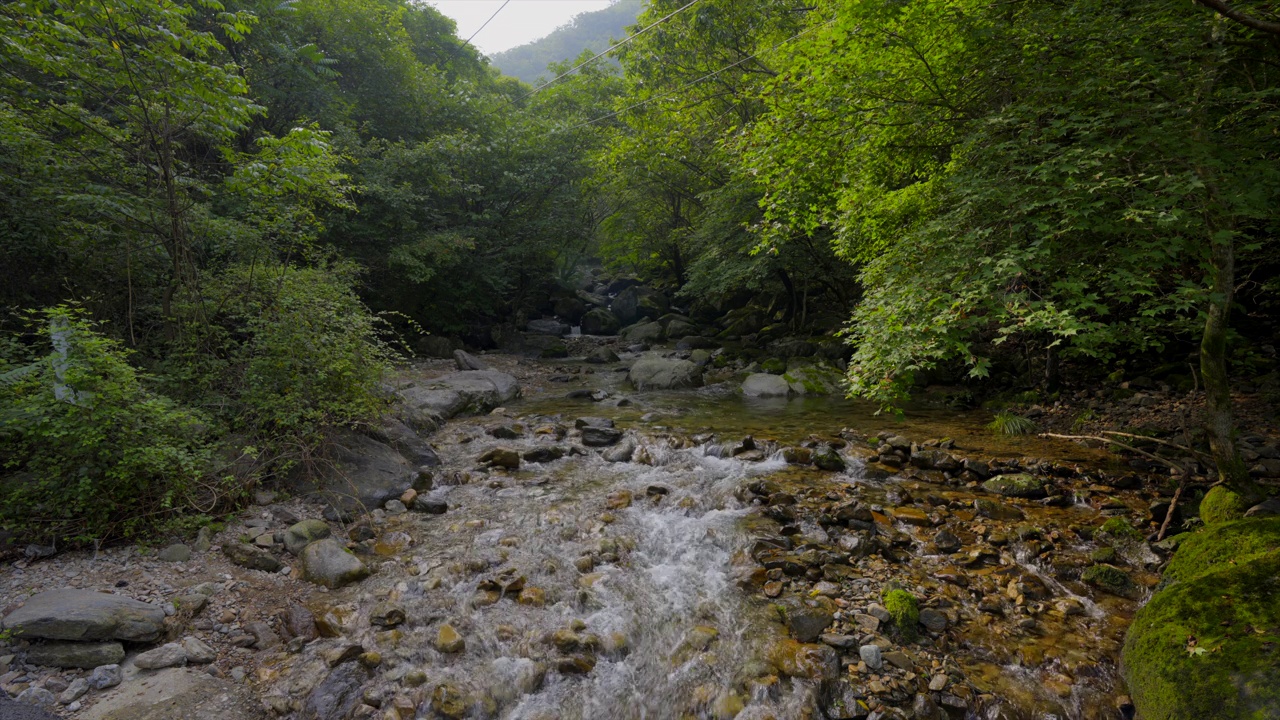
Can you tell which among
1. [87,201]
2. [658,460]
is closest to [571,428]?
[658,460]

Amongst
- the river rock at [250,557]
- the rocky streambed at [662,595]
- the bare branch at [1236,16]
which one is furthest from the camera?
the river rock at [250,557]

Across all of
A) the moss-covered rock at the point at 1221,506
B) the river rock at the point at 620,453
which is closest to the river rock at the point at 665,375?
the river rock at the point at 620,453

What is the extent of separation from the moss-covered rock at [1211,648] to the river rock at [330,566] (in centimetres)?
649

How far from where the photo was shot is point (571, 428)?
34.0 ft

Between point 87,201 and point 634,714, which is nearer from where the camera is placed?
point 634,714

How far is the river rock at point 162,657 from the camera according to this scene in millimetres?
3543

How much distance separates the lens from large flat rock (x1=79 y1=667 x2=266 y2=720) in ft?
10.3

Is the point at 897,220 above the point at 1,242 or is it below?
below

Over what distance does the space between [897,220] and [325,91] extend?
52.3 feet

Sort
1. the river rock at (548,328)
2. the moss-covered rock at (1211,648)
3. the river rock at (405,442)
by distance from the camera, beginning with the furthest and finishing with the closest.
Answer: the river rock at (548,328) < the river rock at (405,442) < the moss-covered rock at (1211,648)

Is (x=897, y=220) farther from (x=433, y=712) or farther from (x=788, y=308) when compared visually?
(x=788, y=308)

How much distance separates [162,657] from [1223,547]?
27.2 feet

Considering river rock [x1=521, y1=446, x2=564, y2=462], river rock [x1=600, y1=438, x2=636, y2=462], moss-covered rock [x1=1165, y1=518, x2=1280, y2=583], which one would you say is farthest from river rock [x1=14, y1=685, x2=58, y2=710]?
moss-covered rock [x1=1165, y1=518, x2=1280, y2=583]

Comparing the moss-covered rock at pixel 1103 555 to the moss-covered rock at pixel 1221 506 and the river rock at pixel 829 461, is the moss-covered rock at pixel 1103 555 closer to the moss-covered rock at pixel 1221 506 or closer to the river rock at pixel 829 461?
the moss-covered rock at pixel 1221 506
